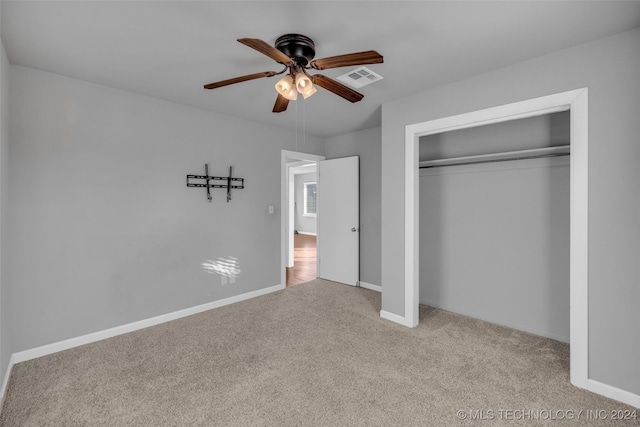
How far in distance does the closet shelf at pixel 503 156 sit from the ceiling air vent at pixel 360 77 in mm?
1351

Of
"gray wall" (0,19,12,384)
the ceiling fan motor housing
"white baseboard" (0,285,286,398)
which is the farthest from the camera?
"white baseboard" (0,285,286,398)

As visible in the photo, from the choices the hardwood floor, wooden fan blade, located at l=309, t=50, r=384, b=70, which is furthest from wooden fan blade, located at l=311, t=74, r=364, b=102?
the hardwood floor

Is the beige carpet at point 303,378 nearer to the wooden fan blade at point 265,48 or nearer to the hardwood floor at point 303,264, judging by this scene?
the hardwood floor at point 303,264

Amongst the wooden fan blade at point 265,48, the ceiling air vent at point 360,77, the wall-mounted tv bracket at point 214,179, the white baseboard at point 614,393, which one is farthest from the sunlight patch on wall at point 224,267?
the white baseboard at point 614,393

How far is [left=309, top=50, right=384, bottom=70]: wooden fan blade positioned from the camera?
1.63 m

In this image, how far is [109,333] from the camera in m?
2.91

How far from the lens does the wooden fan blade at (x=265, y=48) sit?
1467mm

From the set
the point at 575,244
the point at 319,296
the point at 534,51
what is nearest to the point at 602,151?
the point at 575,244

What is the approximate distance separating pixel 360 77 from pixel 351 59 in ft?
3.08

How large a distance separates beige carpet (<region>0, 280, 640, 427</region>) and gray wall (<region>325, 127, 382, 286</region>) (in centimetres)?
134

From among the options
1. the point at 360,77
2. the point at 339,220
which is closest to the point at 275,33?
the point at 360,77

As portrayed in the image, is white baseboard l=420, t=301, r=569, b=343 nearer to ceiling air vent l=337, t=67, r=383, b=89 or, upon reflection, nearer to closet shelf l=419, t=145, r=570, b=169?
closet shelf l=419, t=145, r=570, b=169

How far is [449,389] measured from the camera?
6.90ft

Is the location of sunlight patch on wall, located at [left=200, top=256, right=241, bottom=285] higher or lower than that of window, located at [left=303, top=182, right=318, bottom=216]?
lower
